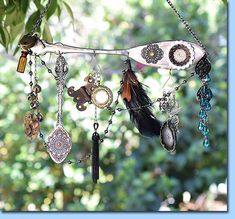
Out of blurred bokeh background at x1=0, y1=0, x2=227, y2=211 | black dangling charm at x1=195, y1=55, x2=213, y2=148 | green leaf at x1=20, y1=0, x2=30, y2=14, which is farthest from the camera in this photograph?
blurred bokeh background at x1=0, y1=0, x2=227, y2=211

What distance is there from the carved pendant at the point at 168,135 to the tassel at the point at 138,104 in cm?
3

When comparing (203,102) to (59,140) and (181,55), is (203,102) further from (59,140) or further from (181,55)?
(59,140)

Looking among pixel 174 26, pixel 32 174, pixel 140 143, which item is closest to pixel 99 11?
pixel 174 26

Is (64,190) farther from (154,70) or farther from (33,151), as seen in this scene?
(154,70)

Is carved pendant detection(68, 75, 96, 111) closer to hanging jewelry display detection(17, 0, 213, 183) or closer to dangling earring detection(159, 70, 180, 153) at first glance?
hanging jewelry display detection(17, 0, 213, 183)

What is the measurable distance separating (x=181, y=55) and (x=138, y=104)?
0.11m

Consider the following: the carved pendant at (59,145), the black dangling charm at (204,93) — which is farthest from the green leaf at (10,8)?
the black dangling charm at (204,93)

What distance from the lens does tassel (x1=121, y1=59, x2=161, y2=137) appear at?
1004 mm

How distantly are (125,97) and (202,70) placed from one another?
13cm

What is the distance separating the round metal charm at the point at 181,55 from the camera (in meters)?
0.97

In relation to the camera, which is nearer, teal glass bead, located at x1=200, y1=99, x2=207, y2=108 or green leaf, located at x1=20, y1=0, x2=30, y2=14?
teal glass bead, located at x1=200, y1=99, x2=207, y2=108

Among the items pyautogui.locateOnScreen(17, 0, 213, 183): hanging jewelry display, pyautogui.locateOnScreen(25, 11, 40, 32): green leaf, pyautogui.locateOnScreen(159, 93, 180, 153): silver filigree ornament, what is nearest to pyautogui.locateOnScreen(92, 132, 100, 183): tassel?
pyautogui.locateOnScreen(17, 0, 213, 183): hanging jewelry display

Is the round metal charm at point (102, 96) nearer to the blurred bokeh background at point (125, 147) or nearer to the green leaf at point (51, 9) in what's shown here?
the green leaf at point (51, 9)

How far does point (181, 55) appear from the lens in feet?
3.20
